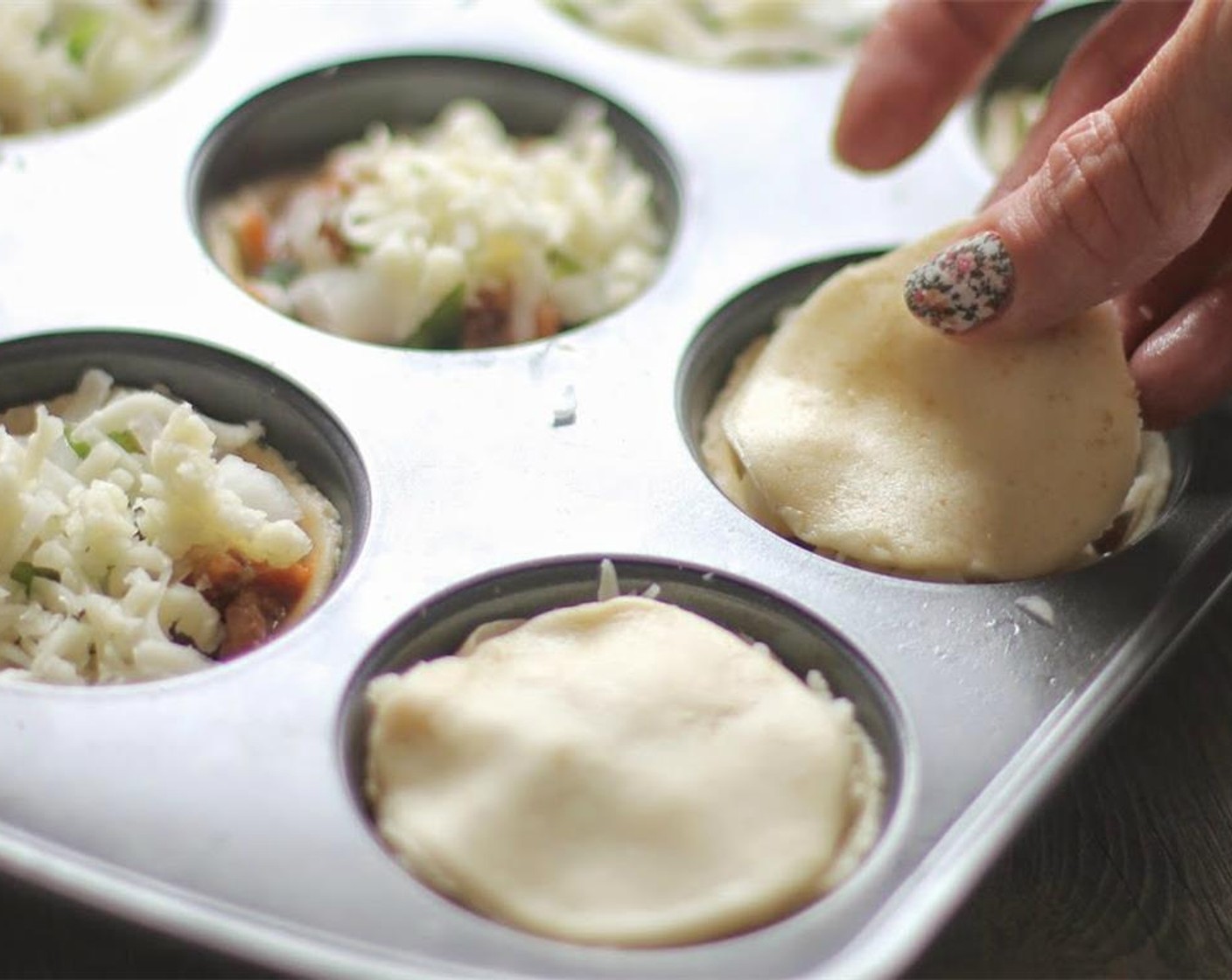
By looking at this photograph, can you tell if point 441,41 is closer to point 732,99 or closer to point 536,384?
point 732,99

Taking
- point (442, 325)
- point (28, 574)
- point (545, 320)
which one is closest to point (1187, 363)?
point (545, 320)

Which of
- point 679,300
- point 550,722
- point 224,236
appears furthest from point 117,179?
point 550,722

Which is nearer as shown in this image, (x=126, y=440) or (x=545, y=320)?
(x=126, y=440)

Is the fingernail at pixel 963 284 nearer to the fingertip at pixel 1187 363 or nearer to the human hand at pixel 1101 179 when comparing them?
the human hand at pixel 1101 179

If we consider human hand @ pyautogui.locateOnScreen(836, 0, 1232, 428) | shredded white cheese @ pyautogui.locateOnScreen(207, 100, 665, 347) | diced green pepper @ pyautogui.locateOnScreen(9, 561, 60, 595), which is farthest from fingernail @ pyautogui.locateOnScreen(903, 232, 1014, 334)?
diced green pepper @ pyautogui.locateOnScreen(9, 561, 60, 595)

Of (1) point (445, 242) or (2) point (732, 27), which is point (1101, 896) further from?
(2) point (732, 27)

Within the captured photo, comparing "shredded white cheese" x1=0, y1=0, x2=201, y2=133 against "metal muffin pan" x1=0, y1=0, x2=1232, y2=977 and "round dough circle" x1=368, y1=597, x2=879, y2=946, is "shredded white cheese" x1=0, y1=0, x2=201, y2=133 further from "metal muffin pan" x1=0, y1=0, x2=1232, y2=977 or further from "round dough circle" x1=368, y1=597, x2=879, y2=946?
"round dough circle" x1=368, y1=597, x2=879, y2=946
